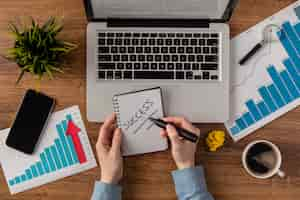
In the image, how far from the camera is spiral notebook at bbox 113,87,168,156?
972mm

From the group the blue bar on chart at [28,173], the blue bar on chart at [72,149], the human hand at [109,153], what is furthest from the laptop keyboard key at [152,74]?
the blue bar on chart at [28,173]

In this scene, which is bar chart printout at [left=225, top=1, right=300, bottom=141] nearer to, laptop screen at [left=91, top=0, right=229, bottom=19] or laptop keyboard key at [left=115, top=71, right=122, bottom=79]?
laptop screen at [left=91, top=0, right=229, bottom=19]

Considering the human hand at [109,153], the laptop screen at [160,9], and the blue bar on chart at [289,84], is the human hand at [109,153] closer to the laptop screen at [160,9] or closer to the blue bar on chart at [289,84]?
the laptop screen at [160,9]

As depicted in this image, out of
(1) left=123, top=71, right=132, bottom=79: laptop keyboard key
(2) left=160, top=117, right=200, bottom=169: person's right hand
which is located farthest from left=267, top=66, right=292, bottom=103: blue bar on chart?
(1) left=123, top=71, right=132, bottom=79: laptop keyboard key

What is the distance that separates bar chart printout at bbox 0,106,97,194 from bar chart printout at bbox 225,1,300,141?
346 mm

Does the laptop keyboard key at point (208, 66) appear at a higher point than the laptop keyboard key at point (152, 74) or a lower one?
higher

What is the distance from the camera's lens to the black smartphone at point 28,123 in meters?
0.98

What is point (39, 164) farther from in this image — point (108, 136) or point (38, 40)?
point (38, 40)

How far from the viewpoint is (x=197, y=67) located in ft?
3.18

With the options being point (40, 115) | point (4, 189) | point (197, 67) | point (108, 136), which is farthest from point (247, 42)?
point (4, 189)

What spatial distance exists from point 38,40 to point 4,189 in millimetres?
359

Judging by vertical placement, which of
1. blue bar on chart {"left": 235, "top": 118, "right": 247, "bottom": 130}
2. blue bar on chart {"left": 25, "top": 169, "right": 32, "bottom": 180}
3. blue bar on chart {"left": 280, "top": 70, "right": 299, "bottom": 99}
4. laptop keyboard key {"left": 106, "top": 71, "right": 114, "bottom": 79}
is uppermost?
laptop keyboard key {"left": 106, "top": 71, "right": 114, "bottom": 79}

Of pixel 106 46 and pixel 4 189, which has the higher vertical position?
pixel 106 46

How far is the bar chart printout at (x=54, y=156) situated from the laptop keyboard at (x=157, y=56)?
14 centimetres
